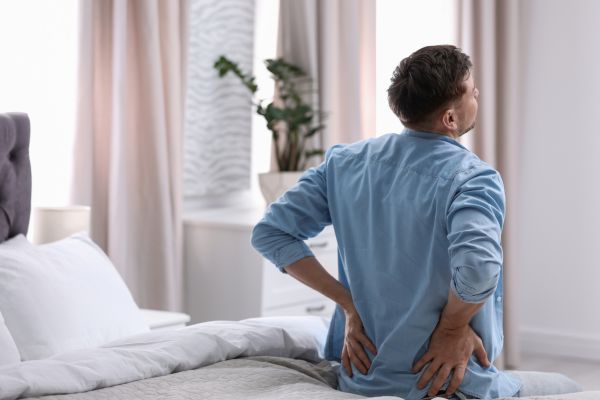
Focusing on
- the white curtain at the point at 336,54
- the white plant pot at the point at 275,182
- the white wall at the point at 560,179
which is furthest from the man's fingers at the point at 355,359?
the white wall at the point at 560,179

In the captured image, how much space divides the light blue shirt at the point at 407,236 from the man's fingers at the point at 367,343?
0.01 m

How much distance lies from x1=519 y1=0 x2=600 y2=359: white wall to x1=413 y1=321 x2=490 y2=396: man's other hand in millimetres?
3575

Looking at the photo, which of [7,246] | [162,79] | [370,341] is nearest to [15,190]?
[7,246]

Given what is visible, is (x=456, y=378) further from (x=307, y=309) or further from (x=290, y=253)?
(x=307, y=309)

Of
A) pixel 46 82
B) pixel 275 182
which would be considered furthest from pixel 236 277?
pixel 46 82

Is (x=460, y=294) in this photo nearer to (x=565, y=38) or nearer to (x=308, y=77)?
(x=308, y=77)

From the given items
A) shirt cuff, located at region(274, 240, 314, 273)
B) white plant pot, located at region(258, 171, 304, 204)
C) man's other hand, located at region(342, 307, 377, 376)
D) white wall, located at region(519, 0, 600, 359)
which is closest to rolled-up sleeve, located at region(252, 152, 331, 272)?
shirt cuff, located at region(274, 240, 314, 273)

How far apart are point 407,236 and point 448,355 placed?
0.22 meters

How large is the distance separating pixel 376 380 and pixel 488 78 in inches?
132

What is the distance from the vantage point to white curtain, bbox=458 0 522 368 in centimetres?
489

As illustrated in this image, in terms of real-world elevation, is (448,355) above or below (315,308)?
above

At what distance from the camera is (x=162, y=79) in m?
3.51

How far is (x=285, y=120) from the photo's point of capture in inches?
155

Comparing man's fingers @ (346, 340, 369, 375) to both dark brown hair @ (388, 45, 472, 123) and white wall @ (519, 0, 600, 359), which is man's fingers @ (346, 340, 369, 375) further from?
white wall @ (519, 0, 600, 359)
